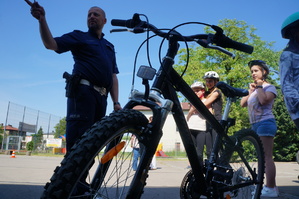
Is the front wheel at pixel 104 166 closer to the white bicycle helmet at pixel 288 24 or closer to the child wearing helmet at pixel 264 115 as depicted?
the white bicycle helmet at pixel 288 24

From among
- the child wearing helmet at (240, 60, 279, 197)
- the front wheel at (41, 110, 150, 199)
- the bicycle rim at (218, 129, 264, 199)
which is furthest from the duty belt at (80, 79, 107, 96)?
the child wearing helmet at (240, 60, 279, 197)

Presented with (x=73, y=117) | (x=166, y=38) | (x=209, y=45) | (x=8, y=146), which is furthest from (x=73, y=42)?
(x=8, y=146)

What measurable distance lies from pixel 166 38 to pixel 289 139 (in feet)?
90.5

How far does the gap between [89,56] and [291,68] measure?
6.79 ft

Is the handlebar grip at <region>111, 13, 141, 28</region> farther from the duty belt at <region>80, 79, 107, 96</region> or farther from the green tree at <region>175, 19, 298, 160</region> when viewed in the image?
the green tree at <region>175, 19, 298, 160</region>

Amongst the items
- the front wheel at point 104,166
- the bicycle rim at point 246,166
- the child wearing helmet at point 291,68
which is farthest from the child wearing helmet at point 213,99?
the front wheel at point 104,166

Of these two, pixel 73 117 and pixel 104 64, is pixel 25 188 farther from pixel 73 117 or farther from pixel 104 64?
pixel 104 64

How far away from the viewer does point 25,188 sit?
4301 millimetres

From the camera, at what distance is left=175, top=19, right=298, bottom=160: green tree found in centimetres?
2375

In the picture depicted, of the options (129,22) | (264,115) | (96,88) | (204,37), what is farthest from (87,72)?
(264,115)

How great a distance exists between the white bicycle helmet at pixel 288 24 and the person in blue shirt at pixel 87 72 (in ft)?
6.12

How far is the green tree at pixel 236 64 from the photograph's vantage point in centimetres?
2375

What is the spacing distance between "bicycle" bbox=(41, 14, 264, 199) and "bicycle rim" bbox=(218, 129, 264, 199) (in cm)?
2

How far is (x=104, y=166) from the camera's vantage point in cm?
192
